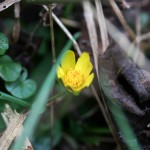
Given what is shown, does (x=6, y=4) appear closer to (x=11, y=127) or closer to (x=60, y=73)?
(x=60, y=73)

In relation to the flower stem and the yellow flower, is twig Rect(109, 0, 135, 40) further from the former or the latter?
the flower stem

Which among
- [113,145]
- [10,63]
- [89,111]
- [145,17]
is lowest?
[113,145]

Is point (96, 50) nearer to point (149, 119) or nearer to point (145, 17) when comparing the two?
point (149, 119)

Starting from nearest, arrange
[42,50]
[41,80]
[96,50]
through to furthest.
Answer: [96,50]
[41,80]
[42,50]

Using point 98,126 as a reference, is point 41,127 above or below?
above

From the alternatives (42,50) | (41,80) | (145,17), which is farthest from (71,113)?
(145,17)

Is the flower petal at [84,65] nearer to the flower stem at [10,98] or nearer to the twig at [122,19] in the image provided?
the flower stem at [10,98]

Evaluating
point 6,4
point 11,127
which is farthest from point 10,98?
point 6,4
